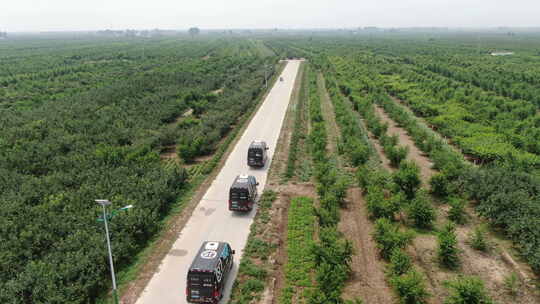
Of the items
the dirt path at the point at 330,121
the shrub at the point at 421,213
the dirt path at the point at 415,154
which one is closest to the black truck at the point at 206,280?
the shrub at the point at 421,213

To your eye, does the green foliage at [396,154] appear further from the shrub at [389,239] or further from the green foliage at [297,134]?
the shrub at [389,239]

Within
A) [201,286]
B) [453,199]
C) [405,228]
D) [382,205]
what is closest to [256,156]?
[382,205]

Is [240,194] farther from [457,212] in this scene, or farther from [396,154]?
[396,154]

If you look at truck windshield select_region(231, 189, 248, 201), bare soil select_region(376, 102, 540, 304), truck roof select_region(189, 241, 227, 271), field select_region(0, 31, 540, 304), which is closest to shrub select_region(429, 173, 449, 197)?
field select_region(0, 31, 540, 304)

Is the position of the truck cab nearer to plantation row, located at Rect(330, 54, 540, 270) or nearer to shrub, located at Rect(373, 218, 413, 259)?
shrub, located at Rect(373, 218, 413, 259)

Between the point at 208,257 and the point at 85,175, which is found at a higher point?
the point at 85,175

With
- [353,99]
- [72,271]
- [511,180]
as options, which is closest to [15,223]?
[72,271]
